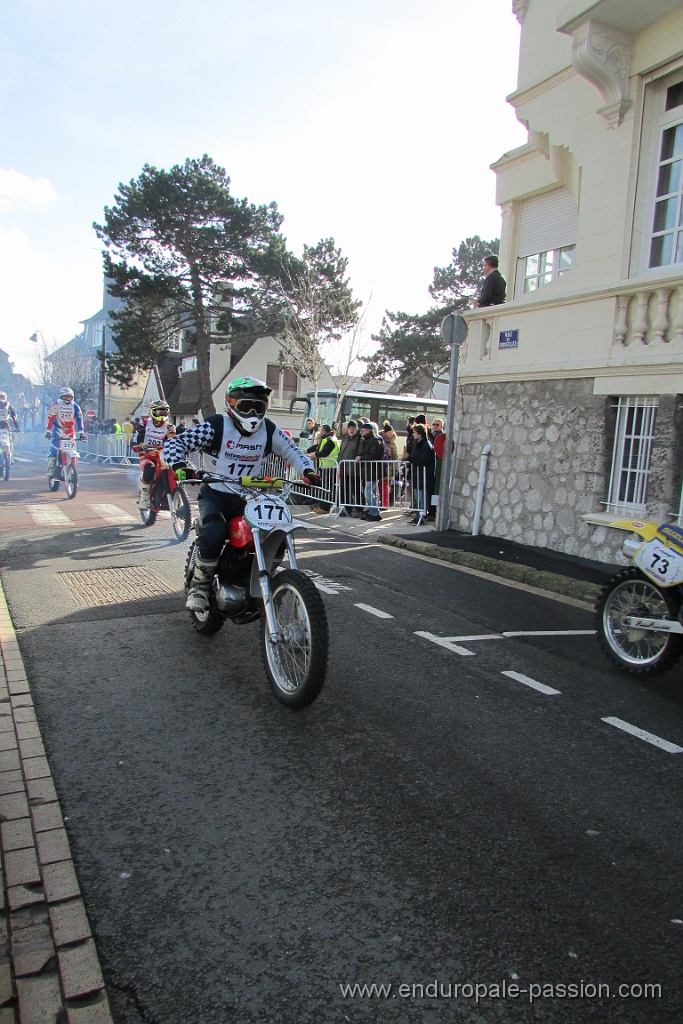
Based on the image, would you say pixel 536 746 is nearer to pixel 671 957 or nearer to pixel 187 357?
pixel 671 957

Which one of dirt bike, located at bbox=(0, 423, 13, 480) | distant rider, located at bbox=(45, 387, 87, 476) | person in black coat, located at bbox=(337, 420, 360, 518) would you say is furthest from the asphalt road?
dirt bike, located at bbox=(0, 423, 13, 480)

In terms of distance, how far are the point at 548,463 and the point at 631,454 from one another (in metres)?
1.33

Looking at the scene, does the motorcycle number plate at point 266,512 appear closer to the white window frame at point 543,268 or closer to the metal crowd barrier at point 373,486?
the white window frame at point 543,268

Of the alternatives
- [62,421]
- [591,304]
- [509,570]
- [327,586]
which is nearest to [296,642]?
[327,586]

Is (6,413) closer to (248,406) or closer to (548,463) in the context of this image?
(548,463)

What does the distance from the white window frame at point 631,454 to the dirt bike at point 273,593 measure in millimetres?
5505

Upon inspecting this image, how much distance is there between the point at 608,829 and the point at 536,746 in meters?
0.82

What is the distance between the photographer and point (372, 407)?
2822cm

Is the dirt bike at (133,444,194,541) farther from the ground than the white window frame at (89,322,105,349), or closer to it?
closer to it

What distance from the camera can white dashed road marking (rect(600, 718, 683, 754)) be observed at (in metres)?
4.12

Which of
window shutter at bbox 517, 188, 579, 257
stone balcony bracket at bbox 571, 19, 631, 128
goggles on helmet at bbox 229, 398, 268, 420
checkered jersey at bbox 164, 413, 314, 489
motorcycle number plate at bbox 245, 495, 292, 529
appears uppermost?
stone balcony bracket at bbox 571, 19, 631, 128

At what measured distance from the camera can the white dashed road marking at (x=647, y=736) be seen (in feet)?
13.5

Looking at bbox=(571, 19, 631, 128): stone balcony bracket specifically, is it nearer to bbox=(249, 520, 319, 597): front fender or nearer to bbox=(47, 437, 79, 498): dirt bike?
bbox=(249, 520, 319, 597): front fender

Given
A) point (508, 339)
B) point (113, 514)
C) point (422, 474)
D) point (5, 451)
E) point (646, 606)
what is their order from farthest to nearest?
point (5, 451), point (422, 474), point (113, 514), point (508, 339), point (646, 606)
